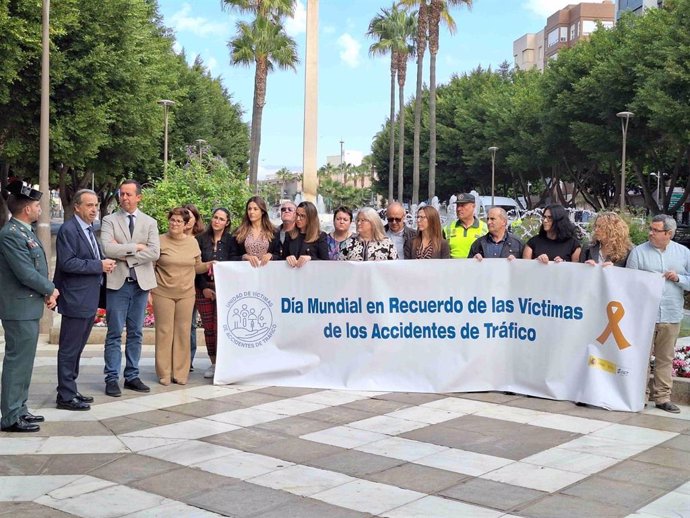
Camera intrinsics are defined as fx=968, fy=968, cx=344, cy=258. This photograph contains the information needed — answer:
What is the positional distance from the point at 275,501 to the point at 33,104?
87.2 ft

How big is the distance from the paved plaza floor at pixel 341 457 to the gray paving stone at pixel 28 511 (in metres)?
0.01

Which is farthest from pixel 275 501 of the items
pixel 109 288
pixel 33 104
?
pixel 33 104

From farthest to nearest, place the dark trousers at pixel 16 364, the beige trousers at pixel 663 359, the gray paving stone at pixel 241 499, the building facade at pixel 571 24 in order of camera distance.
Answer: the building facade at pixel 571 24, the beige trousers at pixel 663 359, the dark trousers at pixel 16 364, the gray paving stone at pixel 241 499

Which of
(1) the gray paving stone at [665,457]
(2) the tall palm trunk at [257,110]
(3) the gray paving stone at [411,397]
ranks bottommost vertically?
(1) the gray paving stone at [665,457]

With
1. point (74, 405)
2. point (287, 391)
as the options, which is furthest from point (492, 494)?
point (74, 405)

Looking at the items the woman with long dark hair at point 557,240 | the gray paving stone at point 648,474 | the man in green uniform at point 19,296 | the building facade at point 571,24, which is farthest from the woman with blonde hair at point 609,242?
the building facade at point 571,24

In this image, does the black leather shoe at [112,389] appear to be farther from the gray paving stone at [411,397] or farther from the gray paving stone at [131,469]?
the gray paving stone at [411,397]

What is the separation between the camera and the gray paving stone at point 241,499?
17.8 ft

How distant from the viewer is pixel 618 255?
28.0 feet

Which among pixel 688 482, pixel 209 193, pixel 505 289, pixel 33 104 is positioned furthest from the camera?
pixel 33 104

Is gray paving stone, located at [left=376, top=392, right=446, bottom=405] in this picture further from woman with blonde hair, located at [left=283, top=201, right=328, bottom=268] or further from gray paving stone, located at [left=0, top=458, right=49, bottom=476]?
gray paving stone, located at [left=0, top=458, right=49, bottom=476]

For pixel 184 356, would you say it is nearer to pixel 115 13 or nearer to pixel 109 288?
pixel 109 288

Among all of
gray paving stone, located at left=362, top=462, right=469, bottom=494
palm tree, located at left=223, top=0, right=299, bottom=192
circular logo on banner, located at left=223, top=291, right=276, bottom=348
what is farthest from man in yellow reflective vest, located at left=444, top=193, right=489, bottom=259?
palm tree, located at left=223, top=0, right=299, bottom=192

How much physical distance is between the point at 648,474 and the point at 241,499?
2645 millimetres
